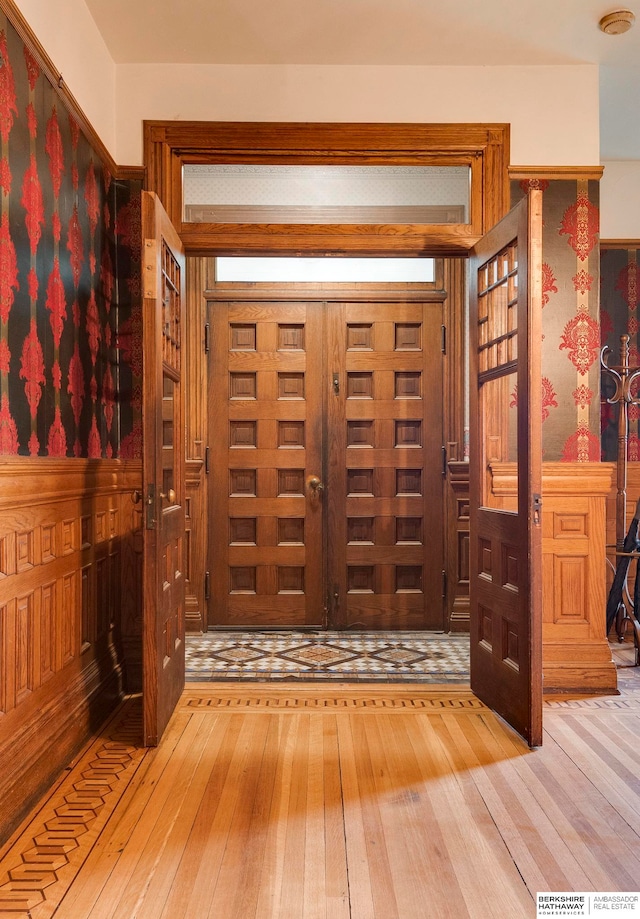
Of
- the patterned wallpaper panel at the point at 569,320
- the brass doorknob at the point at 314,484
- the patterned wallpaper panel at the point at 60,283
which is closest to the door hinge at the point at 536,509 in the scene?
the patterned wallpaper panel at the point at 569,320

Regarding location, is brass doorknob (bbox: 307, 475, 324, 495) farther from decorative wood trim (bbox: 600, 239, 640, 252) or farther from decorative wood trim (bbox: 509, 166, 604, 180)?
decorative wood trim (bbox: 600, 239, 640, 252)

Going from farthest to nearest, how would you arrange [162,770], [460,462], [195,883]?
[460,462] → [162,770] → [195,883]

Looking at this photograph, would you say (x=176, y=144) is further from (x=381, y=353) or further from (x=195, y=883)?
(x=195, y=883)

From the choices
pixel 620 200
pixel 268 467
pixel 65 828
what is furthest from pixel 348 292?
pixel 65 828

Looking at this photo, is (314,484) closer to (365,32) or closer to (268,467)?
(268,467)

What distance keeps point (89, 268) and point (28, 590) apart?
1.54 meters

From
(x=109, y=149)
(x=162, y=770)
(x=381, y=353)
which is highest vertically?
(x=109, y=149)

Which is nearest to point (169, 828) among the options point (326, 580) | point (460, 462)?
point (326, 580)

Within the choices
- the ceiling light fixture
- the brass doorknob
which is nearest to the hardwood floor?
the brass doorknob

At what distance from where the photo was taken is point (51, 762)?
256 cm

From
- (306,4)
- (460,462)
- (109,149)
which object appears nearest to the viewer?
(306,4)

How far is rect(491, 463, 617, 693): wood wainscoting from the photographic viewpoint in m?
3.62

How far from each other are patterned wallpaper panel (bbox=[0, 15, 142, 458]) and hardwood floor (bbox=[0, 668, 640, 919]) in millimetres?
1235

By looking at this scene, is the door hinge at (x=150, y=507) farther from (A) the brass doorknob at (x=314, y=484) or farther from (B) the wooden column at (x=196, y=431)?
(A) the brass doorknob at (x=314, y=484)
